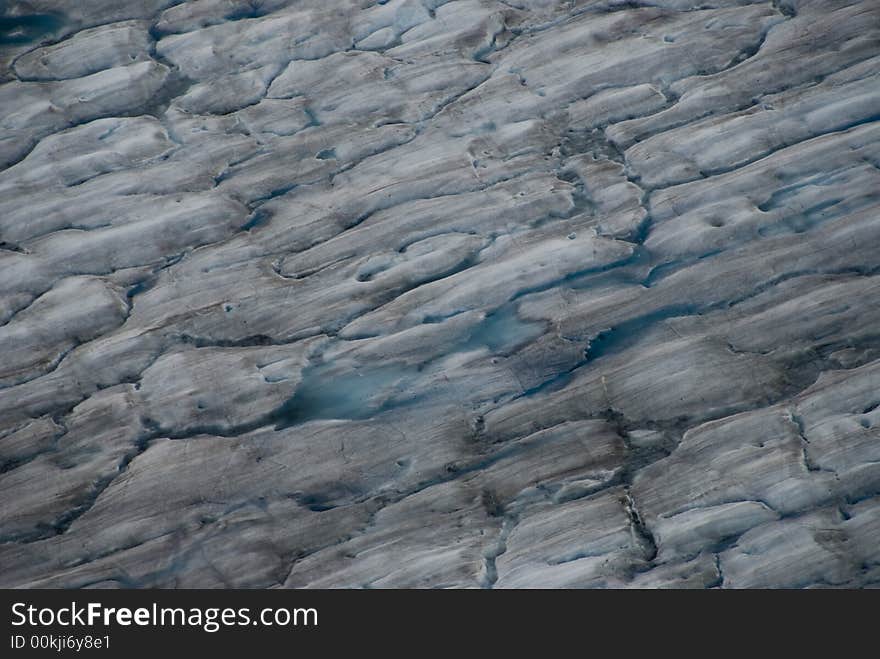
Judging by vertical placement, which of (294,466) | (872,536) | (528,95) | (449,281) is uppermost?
(528,95)

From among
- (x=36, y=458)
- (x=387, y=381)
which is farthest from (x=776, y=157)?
(x=36, y=458)

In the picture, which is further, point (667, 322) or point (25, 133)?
point (25, 133)

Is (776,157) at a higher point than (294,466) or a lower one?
higher

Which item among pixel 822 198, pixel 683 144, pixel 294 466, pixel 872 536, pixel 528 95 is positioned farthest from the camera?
pixel 528 95

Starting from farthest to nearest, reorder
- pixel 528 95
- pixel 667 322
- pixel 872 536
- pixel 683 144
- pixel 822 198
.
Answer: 1. pixel 528 95
2. pixel 683 144
3. pixel 822 198
4. pixel 667 322
5. pixel 872 536

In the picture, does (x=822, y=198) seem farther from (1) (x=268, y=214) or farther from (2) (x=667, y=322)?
(1) (x=268, y=214)
